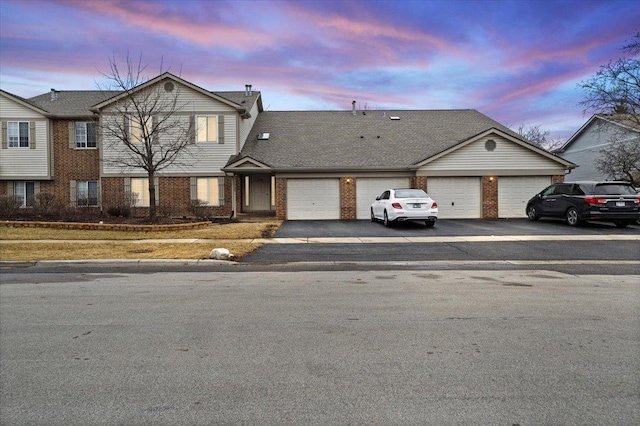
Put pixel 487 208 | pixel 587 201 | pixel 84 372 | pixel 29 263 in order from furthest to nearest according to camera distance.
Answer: pixel 487 208 → pixel 587 201 → pixel 29 263 → pixel 84 372

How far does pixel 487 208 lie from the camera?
21844mm

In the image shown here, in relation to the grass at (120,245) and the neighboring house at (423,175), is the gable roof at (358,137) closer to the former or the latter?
the neighboring house at (423,175)

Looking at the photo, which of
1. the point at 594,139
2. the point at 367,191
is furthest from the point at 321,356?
the point at 594,139

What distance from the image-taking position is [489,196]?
860 inches

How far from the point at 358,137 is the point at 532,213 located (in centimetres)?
1022

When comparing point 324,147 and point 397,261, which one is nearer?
point 397,261

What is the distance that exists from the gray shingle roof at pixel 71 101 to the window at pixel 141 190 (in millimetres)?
4373

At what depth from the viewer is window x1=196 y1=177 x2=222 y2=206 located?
2352 centimetres

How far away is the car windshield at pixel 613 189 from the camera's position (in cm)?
1642

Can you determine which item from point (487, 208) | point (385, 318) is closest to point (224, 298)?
point (385, 318)

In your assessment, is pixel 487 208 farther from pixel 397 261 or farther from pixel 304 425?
pixel 304 425

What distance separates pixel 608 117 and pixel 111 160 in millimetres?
32044

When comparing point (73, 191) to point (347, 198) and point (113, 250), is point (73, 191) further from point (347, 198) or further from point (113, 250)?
point (347, 198)

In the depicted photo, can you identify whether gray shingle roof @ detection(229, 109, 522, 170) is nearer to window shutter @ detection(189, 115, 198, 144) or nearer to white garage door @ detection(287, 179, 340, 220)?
white garage door @ detection(287, 179, 340, 220)
